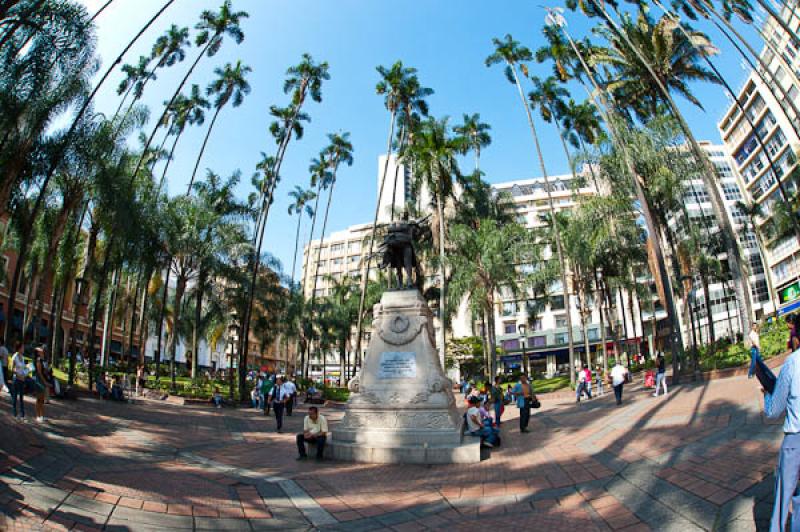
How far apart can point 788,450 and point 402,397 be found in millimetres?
8108

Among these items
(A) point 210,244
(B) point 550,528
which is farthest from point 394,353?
(A) point 210,244

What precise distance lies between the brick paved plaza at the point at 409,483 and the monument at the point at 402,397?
518 millimetres

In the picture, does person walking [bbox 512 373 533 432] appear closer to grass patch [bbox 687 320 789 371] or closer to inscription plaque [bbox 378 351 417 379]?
inscription plaque [bbox 378 351 417 379]

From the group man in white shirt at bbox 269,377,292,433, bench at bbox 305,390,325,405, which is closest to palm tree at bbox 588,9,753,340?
man in white shirt at bbox 269,377,292,433

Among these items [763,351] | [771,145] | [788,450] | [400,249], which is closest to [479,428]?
[400,249]

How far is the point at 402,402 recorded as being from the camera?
34.4 ft

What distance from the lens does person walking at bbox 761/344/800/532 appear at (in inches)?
122

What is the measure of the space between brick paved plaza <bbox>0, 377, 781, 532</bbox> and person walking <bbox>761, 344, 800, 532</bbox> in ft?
4.16

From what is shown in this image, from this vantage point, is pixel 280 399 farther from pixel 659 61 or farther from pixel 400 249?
pixel 659 61

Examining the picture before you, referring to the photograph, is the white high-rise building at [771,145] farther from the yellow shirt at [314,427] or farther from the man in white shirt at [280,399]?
the yellow shirt at [314,427]

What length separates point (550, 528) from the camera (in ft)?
16.8

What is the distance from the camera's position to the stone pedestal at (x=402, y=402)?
373 inches

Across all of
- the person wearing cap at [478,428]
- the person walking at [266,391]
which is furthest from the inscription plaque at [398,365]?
the person walking at [266,391]

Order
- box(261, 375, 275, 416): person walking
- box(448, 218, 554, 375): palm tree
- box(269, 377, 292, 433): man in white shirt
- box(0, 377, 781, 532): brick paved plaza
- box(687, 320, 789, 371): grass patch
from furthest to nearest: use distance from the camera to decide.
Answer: box(448, 218, 554, 375): palm tree
box(261, 375, 275, 416): person walking
box(687, 320, 789, 371): grass patch
box(269, 377, 292, 433): man in white shirt
box(0, 377, 781, 532): brick paved plaza
